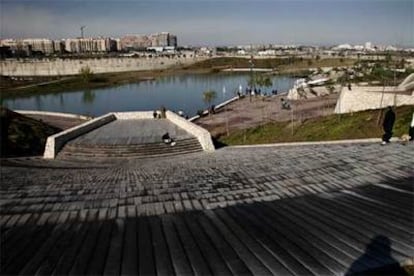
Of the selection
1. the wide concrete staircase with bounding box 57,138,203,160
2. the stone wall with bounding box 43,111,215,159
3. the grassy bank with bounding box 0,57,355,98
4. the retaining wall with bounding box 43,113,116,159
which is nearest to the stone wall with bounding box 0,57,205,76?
the grassy bank with bounding box 0,57,355,98

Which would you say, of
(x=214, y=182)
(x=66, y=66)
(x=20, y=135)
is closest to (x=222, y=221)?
(x=214, y=182)

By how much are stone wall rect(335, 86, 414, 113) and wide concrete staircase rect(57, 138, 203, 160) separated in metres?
11.2

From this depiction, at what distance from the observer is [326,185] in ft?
25.2

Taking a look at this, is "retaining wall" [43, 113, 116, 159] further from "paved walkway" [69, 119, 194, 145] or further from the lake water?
the lake water

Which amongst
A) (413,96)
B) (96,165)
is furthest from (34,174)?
(413,96)

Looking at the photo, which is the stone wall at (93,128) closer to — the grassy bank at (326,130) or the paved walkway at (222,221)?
the grassy bank at (326,130)

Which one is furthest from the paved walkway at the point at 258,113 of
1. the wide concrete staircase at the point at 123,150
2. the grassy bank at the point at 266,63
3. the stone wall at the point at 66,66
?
the stone wall at the point at 66,66

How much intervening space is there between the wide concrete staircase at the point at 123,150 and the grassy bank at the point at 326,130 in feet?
12.1

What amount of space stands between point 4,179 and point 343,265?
28.2 feet

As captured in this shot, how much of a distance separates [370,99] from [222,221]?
1932cm

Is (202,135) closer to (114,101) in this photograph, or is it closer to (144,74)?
(114,101)

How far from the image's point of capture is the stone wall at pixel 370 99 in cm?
2119

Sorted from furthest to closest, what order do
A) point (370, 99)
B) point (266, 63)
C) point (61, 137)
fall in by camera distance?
point (266, 63) < point (370, 99) < point (61, 137)

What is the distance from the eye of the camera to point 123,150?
16.4 meters
